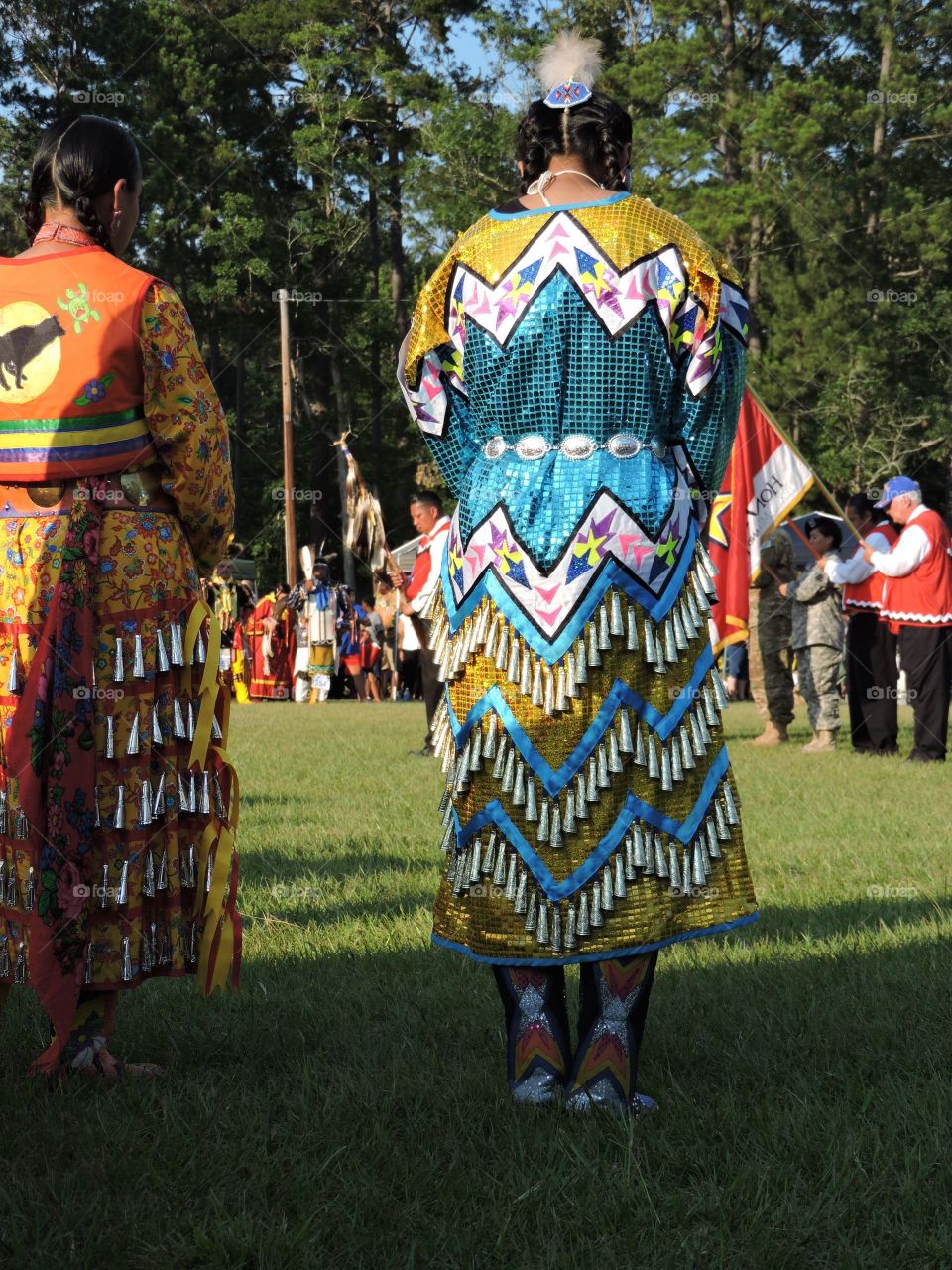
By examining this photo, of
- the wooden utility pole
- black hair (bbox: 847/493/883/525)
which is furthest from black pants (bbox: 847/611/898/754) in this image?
the wooden utility pole

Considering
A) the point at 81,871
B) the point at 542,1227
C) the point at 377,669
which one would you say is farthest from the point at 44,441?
the point at 377,669

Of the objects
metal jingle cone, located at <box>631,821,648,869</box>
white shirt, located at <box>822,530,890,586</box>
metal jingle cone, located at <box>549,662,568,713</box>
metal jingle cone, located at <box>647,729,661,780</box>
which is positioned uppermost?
white shirt, located at <box>822,530,890,586</box>

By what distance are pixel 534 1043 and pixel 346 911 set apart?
7.49 feet

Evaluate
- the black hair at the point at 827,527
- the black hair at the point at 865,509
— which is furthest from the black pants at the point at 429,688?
the black hair at the point at 865,509

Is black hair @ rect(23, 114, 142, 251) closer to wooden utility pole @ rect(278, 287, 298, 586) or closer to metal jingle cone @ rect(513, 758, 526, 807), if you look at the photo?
metal jingle cone @ rect(513, 758, 526, 807)

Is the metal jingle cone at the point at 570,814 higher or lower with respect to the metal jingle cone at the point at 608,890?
higher

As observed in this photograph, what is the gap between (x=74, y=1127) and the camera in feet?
10.3

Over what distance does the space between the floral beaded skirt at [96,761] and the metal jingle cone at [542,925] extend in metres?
0.78

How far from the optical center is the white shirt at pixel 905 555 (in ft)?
36.8

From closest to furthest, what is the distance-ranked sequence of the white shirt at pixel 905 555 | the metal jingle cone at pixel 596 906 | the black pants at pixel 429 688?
the metal jingle cone at pixel 596 906 < the white shirt at pixel 905 555 < the black pants at pixel 429 688

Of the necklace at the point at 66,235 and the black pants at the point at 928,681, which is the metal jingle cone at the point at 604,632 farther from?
the black pants at the point at 928,681

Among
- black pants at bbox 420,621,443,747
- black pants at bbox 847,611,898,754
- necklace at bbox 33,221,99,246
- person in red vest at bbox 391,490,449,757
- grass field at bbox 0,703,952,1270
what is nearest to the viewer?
grass field at bbox 0,703,952,1270

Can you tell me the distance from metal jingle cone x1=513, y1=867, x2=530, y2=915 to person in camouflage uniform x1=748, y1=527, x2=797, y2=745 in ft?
32.2

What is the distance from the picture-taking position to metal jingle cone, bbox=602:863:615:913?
319 cm
